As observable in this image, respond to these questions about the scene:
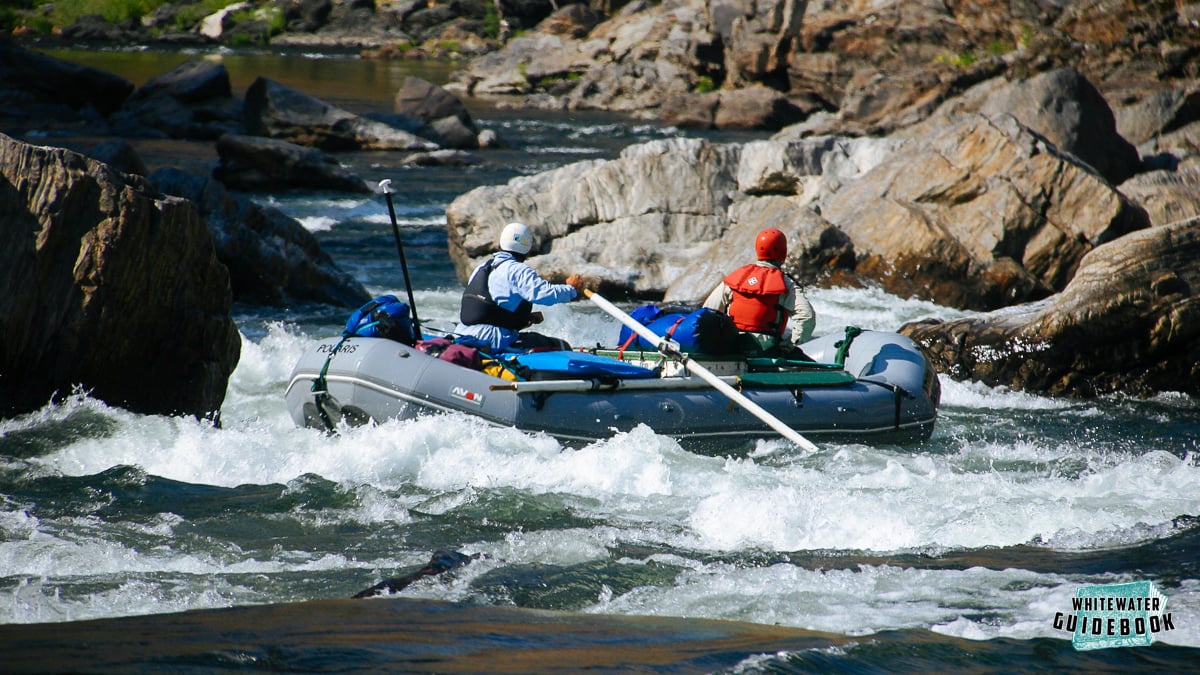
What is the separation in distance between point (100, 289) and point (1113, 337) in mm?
8124

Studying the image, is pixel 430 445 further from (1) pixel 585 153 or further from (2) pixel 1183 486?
(1) pixel 585 153

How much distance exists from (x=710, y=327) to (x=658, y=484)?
63.0 inches

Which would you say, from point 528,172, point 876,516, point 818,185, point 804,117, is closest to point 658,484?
point 876,516

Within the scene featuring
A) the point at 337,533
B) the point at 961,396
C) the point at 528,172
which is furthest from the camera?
the point at 528,172

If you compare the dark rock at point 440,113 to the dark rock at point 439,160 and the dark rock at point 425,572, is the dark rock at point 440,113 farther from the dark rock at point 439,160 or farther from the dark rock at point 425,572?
the dark rock at point 425,572

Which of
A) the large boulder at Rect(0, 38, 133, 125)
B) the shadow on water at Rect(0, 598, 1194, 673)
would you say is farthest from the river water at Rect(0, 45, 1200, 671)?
the large boulder at Rect(0, 38, 133, 125)

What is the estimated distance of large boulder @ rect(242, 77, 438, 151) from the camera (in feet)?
81.5

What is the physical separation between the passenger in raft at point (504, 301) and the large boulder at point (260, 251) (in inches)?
201

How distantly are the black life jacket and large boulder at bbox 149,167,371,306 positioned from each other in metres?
5.17

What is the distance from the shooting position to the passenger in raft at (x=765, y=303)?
8820mm

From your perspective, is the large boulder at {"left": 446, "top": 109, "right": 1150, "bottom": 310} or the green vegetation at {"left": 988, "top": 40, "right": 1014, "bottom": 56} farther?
the green vegetation at {"left": 988, "top": 40, "right": 1014, "bottom": 56}

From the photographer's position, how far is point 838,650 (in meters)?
4.59

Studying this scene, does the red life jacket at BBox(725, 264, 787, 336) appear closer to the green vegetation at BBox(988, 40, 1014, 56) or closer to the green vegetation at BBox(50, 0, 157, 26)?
the green vegetation at BBox(988, 40, 1014, 56)

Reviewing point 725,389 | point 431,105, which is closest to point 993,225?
point 725,389
